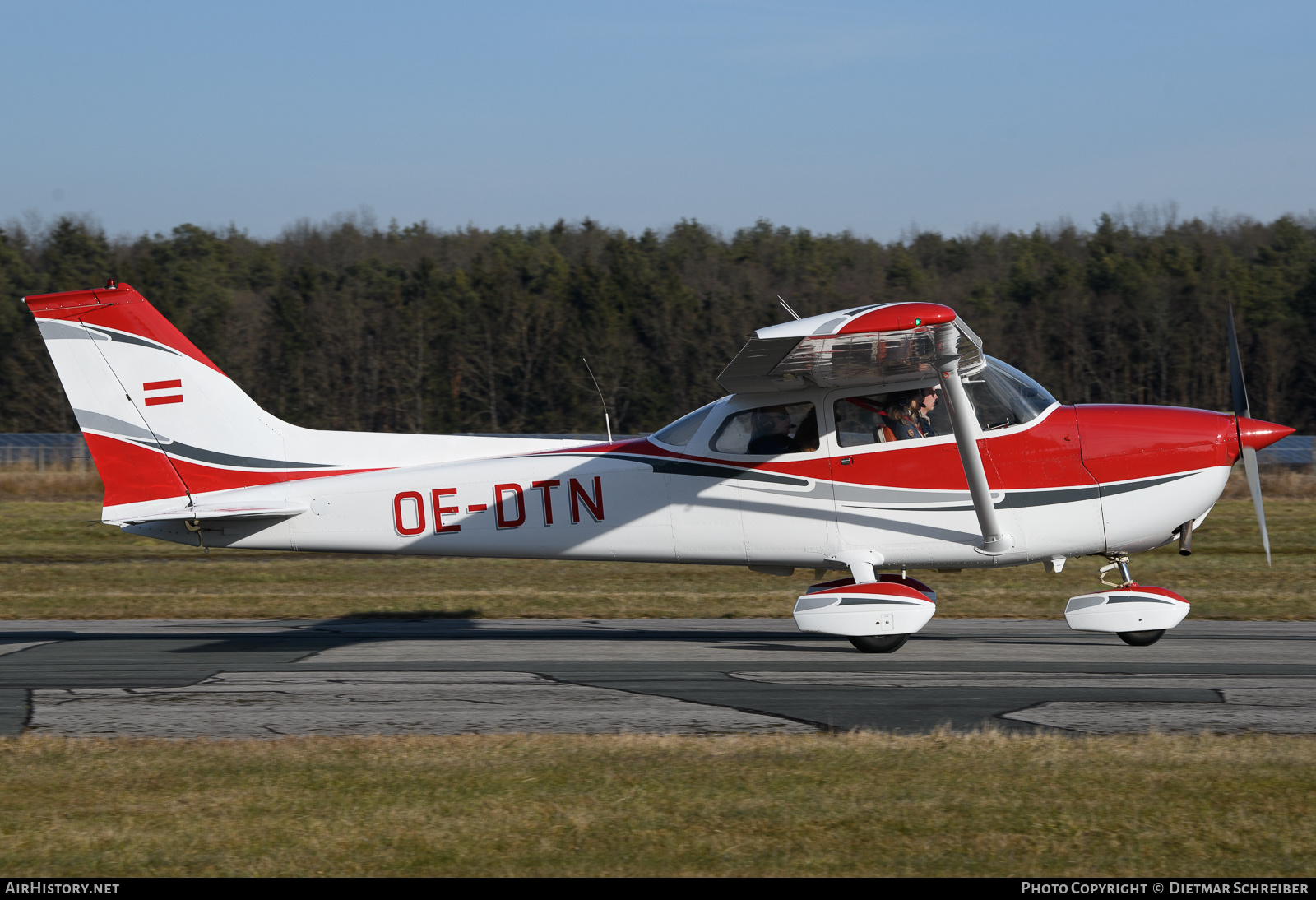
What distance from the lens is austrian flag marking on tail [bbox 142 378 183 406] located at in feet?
34.9

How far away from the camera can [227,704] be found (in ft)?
25.6

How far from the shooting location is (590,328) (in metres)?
47.3

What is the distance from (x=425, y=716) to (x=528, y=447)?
13.0 feet

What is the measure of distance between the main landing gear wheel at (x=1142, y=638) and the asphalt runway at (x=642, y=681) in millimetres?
70

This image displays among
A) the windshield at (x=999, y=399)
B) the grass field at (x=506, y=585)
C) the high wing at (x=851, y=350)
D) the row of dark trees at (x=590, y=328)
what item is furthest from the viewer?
the row of dark trees at (x=590, y=328)

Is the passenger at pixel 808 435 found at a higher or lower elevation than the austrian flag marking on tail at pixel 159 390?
lower

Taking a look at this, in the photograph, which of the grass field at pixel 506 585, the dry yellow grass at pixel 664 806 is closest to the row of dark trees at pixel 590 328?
the grass field at pixel 506 585

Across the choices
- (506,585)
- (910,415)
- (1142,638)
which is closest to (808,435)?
(910,415)

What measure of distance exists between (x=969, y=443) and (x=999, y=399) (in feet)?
2.19

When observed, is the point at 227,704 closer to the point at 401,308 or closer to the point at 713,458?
the point at 713,458

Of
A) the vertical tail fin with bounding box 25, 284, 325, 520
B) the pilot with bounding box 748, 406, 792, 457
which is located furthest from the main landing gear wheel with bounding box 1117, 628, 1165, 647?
the vertical tail fin with bounding box 25, 284, 325, 520

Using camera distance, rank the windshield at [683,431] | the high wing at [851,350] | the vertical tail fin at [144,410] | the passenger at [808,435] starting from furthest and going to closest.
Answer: the vertical tail fin at [144,410]
the windshield at [683,431]
the passenger at [808,435]
the high wing at [851,350]

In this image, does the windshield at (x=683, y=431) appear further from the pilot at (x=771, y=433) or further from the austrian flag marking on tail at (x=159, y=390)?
the austrian flag marking on tail at (x=159, y=390)

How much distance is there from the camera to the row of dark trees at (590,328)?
4328 centimetres
